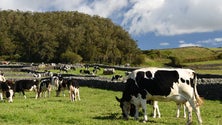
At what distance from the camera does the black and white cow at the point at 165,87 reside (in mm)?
17953

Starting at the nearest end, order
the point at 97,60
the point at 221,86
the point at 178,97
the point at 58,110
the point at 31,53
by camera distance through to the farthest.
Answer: the point at 178,97, the point at 58,110, the point at 221,86, the point at 97,60, the point at 31,53

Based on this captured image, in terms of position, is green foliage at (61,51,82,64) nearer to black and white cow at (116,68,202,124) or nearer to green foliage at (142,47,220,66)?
green foliage at (142,47,220,66)

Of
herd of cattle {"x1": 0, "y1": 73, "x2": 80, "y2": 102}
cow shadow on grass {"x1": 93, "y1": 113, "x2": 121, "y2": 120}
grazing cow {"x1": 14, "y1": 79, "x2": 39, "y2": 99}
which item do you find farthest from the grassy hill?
cow shadow on grass {"x1": 93, "y1": 113, "x2": 121, "y2": 120}

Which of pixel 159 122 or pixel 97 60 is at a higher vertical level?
pixel 97 60

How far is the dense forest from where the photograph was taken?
135 m

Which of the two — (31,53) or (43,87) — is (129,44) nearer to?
(31,53)

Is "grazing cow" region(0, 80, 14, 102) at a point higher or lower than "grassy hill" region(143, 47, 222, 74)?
lower

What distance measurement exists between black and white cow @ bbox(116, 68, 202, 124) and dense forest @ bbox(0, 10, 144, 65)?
10295cm

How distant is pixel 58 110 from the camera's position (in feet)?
70.6

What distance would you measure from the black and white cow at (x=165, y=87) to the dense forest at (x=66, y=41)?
338 ft

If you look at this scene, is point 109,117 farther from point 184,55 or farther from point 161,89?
point 184,55

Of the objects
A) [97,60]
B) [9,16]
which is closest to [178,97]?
[97,60]

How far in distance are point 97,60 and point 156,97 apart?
377 feet

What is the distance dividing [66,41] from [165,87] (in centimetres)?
12326
